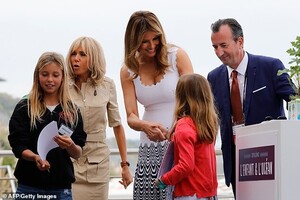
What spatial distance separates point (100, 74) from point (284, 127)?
1.80 meters

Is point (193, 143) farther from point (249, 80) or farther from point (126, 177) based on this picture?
point (126, 177)

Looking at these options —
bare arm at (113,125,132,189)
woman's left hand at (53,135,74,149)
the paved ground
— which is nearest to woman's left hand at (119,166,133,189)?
bare arm at (113,125,132,189)

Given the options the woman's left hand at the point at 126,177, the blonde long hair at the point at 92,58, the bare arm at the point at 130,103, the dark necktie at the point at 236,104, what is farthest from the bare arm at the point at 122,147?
the dark necktie at the point at 236,104

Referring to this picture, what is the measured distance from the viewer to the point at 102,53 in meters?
5.84

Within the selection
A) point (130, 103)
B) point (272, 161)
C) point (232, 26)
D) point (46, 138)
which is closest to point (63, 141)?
point (46, 138)

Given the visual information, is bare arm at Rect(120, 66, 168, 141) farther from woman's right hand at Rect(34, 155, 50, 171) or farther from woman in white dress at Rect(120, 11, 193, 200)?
woman's right hand at Rect(34, 155, 50, 171)

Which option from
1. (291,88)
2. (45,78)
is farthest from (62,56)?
(291,88)

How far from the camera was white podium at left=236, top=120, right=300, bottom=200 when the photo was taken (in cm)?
426

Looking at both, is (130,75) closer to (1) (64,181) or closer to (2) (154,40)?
(2) (154,40)

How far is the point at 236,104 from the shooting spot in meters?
5.33

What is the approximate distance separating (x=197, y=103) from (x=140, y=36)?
23.1 inches

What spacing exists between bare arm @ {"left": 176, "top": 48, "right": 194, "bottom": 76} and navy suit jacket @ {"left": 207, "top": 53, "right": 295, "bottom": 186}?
378mm

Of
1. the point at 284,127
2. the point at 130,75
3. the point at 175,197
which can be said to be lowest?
the point at 175,197

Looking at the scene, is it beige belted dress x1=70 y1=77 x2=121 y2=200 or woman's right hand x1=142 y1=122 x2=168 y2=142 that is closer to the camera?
woman's right hand x1=142 y1=122 x2=168 y2=142
